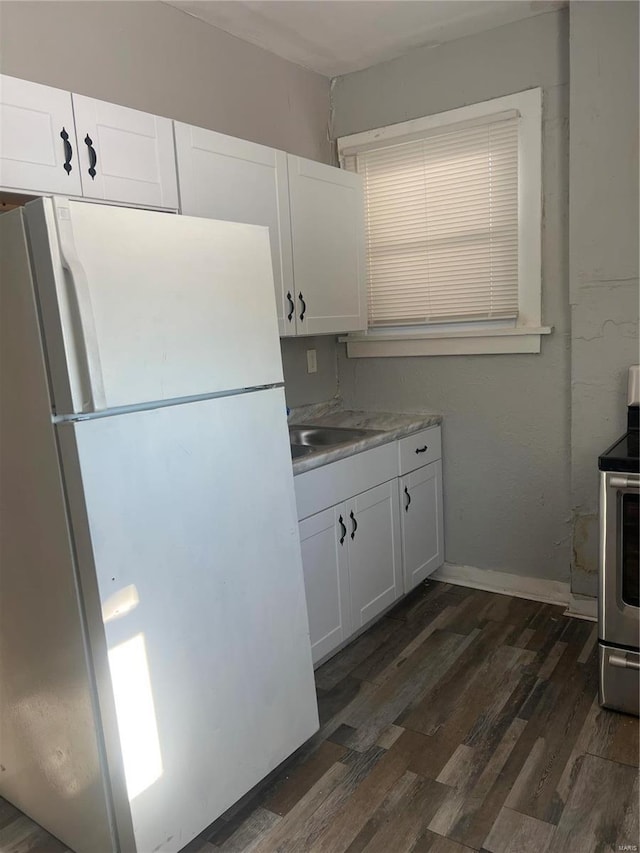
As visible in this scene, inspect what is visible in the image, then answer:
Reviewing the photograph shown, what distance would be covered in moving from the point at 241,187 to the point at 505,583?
2.21 metres

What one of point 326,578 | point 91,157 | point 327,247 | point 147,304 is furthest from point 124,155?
point 326,578

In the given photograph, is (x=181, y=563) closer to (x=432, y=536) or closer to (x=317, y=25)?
(x=432, y=536)

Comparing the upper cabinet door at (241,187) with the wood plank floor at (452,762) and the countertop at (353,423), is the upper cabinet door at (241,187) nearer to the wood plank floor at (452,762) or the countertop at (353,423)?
the countertop at (353,423)

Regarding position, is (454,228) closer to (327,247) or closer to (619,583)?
(327,247)

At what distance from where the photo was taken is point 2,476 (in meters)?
Result: 1.63

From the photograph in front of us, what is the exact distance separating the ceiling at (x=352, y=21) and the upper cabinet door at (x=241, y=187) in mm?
564

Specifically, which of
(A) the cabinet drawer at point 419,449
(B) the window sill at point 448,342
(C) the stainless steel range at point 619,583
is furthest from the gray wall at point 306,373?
(C) the stainless steel range at point 619,583

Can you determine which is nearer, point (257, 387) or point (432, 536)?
point (257, 387)

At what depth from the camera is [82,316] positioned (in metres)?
1.40

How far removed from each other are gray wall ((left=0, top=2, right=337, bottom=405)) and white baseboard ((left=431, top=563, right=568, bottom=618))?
118 centimetres

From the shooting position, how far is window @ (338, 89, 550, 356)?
9.43 feet

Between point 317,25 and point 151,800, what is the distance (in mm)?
2866

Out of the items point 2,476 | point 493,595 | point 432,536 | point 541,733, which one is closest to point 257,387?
point 2,476

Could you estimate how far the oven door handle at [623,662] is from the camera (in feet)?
6.95
